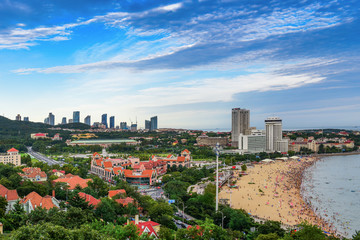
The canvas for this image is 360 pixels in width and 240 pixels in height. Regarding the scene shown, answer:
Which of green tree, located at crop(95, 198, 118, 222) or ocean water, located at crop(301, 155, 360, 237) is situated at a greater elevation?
green tree, located at crop(95, 198, 118, 222)

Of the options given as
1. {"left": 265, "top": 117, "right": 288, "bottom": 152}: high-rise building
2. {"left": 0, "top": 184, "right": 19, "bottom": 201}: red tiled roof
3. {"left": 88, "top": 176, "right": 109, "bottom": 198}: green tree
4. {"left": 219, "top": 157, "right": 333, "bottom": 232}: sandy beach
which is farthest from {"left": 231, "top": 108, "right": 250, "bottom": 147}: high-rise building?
{"left": 0, "top": 184, "right": 19, "bottom": 201}: red tiled roof

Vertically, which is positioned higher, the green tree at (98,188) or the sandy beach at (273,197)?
the green tree at (98,188)

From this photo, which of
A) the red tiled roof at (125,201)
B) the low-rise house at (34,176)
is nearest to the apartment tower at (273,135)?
the low-rise house at (34,176)

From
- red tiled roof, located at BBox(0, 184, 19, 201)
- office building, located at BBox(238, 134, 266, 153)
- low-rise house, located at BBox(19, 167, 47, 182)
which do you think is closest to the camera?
red tiled roof, located at BBox(0, 184, 19, 201)

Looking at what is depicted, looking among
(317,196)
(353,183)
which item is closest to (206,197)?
(317,196)

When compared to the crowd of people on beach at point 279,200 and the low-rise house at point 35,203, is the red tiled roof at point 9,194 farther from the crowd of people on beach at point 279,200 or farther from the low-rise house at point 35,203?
the crowd of people on beach at point 279,200

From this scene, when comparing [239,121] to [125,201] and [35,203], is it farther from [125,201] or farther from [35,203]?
[35,203]

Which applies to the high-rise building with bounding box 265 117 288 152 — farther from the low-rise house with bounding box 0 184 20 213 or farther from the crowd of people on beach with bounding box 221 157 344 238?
the low-rise house with bounding box 0 184 20 213
